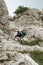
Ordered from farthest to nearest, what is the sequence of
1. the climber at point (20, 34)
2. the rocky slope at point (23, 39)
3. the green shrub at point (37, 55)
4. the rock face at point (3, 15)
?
the climber at point (20, 34)
the rock face at point (3, 15)
the green shrub at point (37, 55)
the rocky slope at point (23, 39)

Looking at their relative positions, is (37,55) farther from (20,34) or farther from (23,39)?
(20,34)

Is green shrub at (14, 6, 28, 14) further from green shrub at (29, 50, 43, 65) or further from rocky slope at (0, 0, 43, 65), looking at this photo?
green shrub at (29, 50, 43, 65)

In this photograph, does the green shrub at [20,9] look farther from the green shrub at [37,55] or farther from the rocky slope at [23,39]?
the green shrub at [37,55]

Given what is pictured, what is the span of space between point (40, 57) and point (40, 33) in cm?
1039

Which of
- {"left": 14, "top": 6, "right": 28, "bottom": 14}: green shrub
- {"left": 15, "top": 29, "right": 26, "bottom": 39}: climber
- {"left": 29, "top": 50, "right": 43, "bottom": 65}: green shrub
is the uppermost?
{"left": 29, "top": 50, "right": 43, "bottom": 65}: green shrub

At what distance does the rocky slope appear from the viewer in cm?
2439

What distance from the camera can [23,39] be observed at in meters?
36.4

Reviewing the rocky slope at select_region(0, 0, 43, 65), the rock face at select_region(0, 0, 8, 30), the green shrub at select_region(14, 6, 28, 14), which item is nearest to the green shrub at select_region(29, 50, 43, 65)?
the rocky slope at select_region(0, 0, 43, 65)

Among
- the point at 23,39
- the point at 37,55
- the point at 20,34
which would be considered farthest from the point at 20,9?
the point at 37,55

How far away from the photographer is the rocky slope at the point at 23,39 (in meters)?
24.4

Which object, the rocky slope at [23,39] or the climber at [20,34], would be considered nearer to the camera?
the rocky slope at [23,39]

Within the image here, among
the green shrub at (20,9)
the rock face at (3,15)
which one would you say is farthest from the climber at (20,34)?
the green shrub at (20,9)

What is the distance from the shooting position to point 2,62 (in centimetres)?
2380

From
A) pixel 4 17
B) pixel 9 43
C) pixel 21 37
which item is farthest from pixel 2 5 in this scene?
pixel 9 43
